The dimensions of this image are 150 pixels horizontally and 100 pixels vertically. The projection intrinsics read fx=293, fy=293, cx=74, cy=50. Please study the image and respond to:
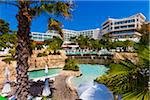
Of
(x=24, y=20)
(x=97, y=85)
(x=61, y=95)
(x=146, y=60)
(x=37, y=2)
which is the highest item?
(x=37, y=2)

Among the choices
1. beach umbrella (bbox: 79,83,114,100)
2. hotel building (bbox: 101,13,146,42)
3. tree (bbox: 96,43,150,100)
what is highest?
hotel building (bbox: 101,13,146,42)

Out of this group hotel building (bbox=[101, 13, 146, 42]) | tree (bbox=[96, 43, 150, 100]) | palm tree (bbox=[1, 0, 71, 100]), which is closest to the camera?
tree (bbox=[96, 43, 150, 100])

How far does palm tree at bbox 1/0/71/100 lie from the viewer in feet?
29.0

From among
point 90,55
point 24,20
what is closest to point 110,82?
point 24,20

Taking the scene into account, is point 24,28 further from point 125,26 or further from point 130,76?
point 125,26

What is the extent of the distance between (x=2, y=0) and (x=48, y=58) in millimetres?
25826

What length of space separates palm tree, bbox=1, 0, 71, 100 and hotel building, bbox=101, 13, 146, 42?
247 ft

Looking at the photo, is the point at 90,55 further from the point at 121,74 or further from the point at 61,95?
the point at 121,74

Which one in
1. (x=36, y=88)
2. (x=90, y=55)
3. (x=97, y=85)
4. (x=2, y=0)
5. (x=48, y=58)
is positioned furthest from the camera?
(x=90, y=55)

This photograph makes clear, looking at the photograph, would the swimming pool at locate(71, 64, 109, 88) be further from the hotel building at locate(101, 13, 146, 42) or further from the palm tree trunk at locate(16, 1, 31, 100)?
the hotel building at locate(101, 13, 146, 42)

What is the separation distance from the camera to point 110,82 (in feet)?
14.5

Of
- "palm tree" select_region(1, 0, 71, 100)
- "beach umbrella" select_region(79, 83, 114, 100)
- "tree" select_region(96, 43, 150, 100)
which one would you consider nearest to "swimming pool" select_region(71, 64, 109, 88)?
"palm tree" select_region(1, 0, 71, 100)

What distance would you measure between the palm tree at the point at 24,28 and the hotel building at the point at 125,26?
75389 mm

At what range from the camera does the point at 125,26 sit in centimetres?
9012
